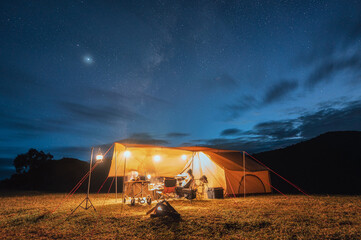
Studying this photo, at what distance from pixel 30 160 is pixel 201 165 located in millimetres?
28132

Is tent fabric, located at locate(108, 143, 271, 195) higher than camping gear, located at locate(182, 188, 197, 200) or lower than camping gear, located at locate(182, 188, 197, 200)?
higher

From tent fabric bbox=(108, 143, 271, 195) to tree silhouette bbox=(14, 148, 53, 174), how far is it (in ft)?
81.6

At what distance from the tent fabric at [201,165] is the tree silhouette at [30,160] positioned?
24.9 metres

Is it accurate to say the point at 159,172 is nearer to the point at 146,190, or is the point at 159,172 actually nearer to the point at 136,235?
the point at 146,190

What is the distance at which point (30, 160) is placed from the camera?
29266 millimetres

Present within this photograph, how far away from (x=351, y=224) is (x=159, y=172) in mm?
9388

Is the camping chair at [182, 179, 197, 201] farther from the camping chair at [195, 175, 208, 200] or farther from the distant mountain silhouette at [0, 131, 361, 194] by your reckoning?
the distant mountain silhouette at [0, 131, 361, 194]

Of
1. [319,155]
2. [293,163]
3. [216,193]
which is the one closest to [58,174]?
[216,193]

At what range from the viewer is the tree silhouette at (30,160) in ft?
94.1

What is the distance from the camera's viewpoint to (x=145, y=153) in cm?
1149

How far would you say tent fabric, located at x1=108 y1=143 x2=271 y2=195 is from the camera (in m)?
9.93

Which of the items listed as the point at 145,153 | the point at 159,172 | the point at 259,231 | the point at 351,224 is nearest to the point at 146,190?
the point at 145,153

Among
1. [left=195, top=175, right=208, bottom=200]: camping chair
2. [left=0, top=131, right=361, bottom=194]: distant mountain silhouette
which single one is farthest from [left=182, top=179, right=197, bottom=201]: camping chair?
[left=0, top=131, right=361, bottom=194]: distant mountain silhouette

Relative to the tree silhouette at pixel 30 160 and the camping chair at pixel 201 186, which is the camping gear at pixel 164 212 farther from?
the tree silhouette at pixel 30 160
